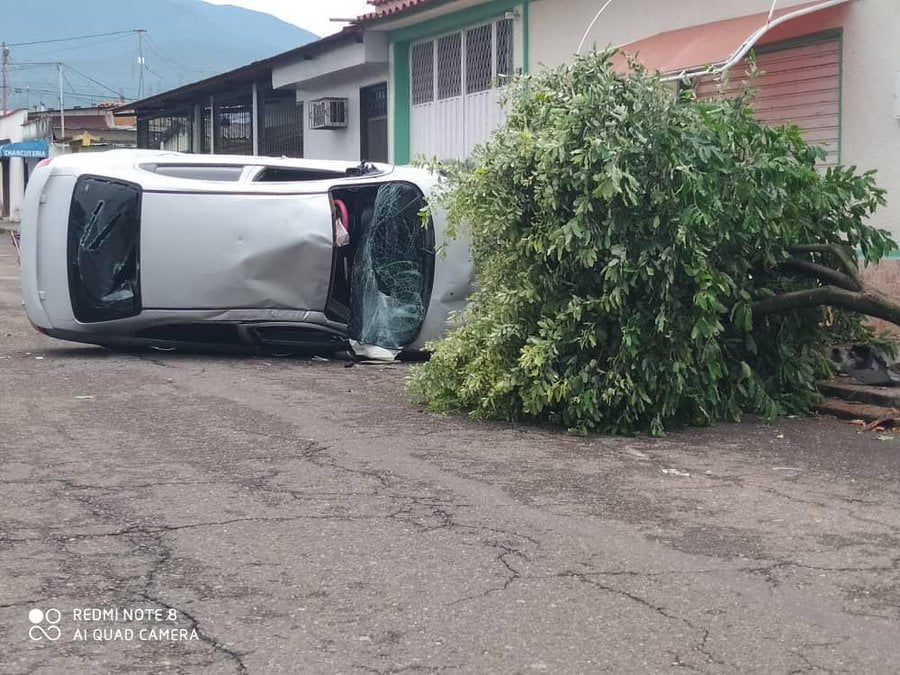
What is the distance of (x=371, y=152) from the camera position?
19.6 meters

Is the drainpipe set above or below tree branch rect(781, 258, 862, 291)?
above

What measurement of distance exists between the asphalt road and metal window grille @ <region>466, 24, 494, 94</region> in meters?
7.82

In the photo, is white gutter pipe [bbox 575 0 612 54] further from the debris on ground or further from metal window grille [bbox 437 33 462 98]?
the debris on ground

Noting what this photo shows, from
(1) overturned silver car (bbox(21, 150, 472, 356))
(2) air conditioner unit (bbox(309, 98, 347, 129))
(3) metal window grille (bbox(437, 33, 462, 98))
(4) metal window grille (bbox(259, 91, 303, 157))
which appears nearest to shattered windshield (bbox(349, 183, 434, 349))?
(1) overturned silver car (bbox(21, 150, 472, 356))

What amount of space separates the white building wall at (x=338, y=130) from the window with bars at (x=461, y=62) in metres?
1.08

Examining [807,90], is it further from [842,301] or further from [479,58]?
[479,58]

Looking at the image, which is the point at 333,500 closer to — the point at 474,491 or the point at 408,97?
the point at 474,491

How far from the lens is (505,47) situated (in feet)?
50.6

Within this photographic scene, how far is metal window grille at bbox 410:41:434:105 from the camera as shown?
56.4 feet

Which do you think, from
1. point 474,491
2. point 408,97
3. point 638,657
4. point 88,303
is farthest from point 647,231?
point 408,97

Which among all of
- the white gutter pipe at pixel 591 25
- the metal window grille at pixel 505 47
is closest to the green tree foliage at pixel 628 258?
the white gutter pipe at pixel 591 25

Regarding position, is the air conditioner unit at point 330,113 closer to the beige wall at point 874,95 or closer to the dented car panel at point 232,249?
the dented car panel at point 232,249

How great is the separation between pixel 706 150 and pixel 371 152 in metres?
11.8

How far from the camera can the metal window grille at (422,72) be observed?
1719 centimetres
